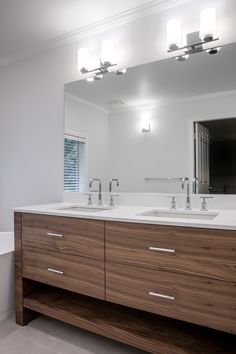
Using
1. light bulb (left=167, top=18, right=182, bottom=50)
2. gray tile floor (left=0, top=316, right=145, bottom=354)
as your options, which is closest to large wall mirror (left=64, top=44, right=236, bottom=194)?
light bulb (left=167, top=18, right=182, bottom=50)

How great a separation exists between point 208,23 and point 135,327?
6.59 ft

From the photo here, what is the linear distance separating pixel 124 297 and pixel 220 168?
1074 millimetres

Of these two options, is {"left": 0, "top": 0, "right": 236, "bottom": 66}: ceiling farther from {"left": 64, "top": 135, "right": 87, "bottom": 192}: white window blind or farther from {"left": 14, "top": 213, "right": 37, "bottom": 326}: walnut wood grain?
{"left": 14, "top": 213, "right": 37, "bottom": 326}: walnut wood grain

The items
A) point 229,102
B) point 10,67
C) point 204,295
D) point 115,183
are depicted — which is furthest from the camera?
point 10,67

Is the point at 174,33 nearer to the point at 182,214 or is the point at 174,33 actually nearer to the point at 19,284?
the point at 182,214

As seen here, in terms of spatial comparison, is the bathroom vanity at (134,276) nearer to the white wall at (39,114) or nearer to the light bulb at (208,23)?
the white wall at (39,114)

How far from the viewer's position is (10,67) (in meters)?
2.97

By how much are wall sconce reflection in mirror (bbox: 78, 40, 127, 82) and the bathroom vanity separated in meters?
1.27

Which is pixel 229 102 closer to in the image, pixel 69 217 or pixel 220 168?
pixel 220 168

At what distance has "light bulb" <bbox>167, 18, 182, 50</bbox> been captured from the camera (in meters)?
1.88

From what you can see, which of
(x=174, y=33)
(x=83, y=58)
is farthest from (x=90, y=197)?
(x=174, y=33)

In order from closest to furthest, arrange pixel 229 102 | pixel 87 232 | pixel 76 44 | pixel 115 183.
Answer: pixel 87 232, pixel 229 102, pixel 115 183, pixel 76 44

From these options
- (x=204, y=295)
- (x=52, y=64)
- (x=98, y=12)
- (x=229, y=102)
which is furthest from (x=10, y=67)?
(x=204, y=295)

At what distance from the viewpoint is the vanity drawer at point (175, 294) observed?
1.25 m
